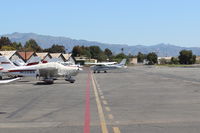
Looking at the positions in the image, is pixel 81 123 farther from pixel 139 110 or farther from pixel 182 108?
pixel 182 108

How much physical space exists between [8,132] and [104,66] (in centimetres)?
6507

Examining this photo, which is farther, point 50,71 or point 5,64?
point 5,64

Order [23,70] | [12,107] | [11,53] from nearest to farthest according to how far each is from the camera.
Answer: [12,107] < [23,70] < [11,53]

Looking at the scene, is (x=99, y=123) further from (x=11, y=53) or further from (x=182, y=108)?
(x=11, y=53)

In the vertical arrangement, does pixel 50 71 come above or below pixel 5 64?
below

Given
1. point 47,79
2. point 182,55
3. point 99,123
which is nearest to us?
point 99,123

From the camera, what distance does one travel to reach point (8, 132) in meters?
10.6

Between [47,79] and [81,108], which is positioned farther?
[47,79]

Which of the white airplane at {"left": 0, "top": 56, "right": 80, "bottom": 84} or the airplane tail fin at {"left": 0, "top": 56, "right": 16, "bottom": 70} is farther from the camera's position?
the airplane tail fin at {"left": 0, "top": 56, "right": 16, "bottom": 70}

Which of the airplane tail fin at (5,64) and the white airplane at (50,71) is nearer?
the white airplane at (50,71)

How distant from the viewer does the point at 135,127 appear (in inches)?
443

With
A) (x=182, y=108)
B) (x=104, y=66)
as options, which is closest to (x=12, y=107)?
(x=182, y=108)

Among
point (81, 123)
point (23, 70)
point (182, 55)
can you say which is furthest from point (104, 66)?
point (182, 55)

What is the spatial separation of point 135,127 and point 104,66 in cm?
6434
